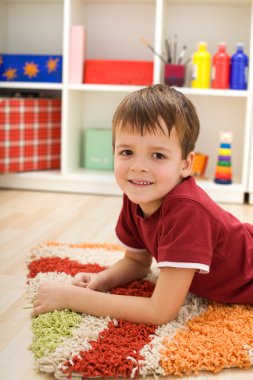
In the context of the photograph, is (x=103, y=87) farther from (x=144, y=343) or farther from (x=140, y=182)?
(x=144, y=343)

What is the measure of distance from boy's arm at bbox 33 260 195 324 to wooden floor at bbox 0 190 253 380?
0.06 metres

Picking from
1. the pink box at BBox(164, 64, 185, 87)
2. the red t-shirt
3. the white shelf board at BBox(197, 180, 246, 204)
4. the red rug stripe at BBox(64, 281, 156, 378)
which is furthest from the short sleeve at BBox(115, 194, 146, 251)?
the pink box at BBox(164, 64, 185, 87)

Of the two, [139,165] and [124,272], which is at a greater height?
[139,165]

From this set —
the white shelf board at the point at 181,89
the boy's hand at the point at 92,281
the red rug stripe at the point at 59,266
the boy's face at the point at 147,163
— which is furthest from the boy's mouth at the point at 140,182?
the white shelf board at the point at 181,89

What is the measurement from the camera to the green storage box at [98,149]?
251 cm

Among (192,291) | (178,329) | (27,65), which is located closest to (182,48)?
(27,65)

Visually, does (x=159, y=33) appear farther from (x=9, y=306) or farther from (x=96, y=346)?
(x=96, y=346)

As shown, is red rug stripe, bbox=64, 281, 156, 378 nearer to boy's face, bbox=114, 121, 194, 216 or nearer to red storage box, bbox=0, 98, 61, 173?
boy's face, bbox=114, 121, 194, 216

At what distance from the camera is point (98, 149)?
2.52 metres

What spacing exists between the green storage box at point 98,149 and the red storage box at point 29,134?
128 millimetres

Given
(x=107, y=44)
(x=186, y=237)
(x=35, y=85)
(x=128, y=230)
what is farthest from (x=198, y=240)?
(x=107, y=44)

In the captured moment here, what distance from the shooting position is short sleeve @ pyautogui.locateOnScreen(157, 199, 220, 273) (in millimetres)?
975

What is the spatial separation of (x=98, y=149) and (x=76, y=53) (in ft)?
1.37

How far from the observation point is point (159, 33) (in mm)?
2256
